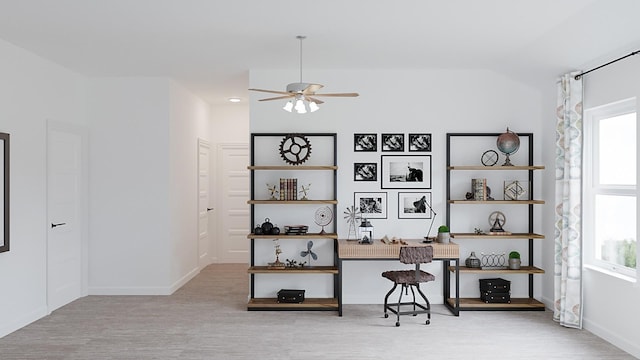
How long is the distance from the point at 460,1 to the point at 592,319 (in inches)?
130

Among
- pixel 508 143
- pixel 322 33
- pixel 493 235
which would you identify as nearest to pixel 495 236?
pixel 493 235

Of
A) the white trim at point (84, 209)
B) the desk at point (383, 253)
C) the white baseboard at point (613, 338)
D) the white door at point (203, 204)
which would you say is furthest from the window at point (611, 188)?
the white trim at point (84, 209)

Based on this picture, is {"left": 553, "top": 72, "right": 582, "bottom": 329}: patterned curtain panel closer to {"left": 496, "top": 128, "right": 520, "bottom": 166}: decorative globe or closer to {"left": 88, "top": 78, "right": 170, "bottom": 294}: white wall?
{"left": 496, "top": 128, "right": 520, "bottom": 166}: decorative globe

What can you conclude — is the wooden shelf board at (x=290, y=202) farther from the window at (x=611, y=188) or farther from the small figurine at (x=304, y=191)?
the window at (x=611, y=188)

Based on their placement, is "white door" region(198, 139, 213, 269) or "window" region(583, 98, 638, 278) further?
"white door" region(198, 139, 213, 269)

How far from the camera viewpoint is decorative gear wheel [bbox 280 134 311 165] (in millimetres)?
5762

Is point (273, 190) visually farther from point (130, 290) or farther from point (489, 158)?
point (489, 158)

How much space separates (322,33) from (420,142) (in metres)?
2.04

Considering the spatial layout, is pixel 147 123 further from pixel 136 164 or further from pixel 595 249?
pixel 595 249

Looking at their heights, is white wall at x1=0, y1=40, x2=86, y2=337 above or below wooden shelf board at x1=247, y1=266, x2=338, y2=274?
above

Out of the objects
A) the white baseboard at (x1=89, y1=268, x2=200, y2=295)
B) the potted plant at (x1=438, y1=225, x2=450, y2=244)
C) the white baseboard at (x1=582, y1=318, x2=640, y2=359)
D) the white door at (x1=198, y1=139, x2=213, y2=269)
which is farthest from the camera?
the white door at (x1=198, y1=139, x2=213, y2=269)

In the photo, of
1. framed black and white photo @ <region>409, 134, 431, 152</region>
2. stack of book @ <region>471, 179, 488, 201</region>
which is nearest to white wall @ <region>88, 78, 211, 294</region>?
framed black and white photo @ <region>409, 134, 431, 152</region>

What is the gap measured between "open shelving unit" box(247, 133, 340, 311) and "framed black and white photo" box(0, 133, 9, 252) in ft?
7.63

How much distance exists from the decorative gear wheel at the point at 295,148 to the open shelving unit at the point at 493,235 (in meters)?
1.66
